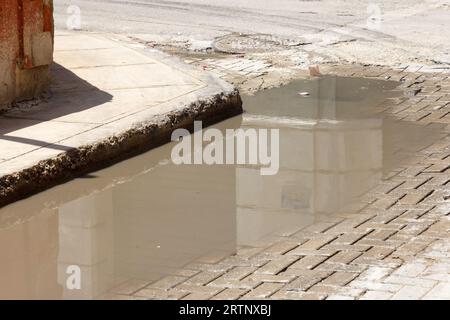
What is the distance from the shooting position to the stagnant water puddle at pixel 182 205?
6918mm

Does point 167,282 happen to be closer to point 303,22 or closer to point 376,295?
point 376,295

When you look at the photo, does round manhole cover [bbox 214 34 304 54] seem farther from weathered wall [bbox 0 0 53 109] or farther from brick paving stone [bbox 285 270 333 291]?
brick paving stone [bbox 285 270 333 291]

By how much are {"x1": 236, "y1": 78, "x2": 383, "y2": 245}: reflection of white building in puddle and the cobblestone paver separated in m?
0.19

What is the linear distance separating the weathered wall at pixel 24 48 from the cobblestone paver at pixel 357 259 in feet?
10.5

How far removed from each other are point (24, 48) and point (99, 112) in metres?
0.87

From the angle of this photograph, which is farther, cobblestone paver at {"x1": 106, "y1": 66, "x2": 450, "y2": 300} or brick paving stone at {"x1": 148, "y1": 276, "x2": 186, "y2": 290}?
brick paving stone at {"x1": 148, "y1": 276, "x2": 186, "y2": 290}

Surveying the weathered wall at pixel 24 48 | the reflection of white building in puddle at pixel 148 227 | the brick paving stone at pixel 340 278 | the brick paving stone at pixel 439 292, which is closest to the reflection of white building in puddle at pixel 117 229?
the reflection of white building in puddle at pixel 148 227

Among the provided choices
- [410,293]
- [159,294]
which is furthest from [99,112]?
[410,293]

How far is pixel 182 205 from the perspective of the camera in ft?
26.4

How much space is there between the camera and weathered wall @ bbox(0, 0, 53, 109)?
9.73m

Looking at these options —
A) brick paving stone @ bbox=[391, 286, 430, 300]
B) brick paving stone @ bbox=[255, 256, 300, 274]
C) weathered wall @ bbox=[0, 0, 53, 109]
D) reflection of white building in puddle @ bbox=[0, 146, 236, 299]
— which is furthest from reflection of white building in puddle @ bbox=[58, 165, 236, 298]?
weathered wall @ bbox=[0, 0, 53, 109]

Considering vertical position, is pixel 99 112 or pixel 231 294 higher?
pixel 99 112

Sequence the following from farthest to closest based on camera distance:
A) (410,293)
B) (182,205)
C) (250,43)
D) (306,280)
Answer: (250,43) < (182,205) < (306,280) < (410,293)
